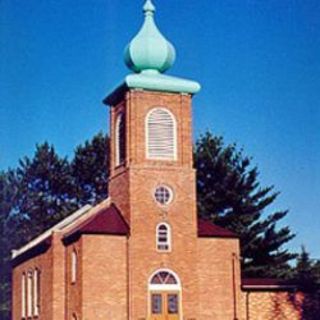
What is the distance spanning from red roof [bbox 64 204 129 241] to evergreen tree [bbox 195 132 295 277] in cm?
1397

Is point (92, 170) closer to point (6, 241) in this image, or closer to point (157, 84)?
point (6, 241)

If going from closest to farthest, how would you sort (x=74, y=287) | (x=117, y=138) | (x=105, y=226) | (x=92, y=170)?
(x=105, y=226), (x=74, y=287), (x=117, y=138), (x=92, y=170)

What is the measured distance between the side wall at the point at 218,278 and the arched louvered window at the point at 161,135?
3826mm

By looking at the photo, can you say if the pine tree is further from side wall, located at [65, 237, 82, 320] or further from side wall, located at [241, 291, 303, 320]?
side wall, located at [241, 291, 303, 320]

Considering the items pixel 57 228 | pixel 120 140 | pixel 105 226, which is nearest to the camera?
pixel 105 226

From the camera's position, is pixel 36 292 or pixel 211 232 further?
pixel 36 292

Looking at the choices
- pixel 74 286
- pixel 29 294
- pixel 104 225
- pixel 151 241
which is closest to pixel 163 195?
pixel 151 241

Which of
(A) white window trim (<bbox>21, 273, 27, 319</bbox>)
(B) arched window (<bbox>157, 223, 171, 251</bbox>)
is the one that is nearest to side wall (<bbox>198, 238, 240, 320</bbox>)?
(B) arched window (<bbox>157, 223, 171, 251</bbox>)

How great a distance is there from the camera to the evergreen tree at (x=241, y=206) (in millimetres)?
48625

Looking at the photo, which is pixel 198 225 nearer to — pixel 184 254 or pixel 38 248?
pixel 184 254

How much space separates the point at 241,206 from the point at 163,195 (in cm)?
1504

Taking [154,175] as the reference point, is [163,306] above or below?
below

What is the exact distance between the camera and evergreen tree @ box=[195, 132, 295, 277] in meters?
48.6

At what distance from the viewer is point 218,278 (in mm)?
35781
